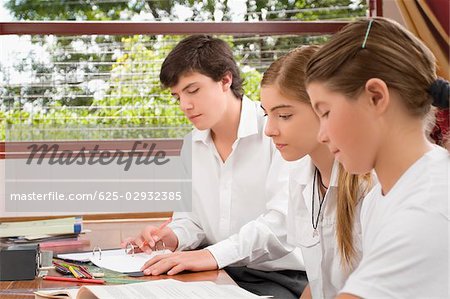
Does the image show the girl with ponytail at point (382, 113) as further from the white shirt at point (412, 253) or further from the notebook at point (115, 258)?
the notebook at point (115, 258)

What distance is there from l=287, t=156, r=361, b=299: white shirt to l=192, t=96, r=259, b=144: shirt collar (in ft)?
1.35

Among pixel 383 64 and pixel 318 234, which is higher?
pixel 383 64

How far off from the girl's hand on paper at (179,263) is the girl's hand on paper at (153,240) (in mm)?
186

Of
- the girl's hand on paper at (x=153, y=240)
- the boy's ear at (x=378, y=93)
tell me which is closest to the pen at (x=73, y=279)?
the girl's hand on paper at (x=153, y=240)

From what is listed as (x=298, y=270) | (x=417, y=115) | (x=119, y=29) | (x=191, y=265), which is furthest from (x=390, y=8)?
(x=417, y=115)

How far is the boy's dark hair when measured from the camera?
2215mm

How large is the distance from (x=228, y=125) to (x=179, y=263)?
689 mm

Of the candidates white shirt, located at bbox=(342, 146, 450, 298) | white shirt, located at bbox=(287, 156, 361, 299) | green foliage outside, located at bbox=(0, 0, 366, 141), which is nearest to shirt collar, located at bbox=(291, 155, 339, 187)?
white shirt, located at bbox=(287, 156, 361, 299)

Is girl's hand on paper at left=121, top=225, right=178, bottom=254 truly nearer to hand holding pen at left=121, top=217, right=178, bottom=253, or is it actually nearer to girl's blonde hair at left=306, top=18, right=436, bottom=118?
hand holding pen at left=121, top=217, right=178, bottom=253

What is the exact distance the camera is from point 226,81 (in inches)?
91.7

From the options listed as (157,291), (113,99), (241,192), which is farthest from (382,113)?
(113,99)

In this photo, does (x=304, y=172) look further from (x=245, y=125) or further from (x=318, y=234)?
(x=245, y=125)

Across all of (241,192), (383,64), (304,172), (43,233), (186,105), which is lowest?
(43,233)

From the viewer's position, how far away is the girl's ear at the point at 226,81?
232 cm
